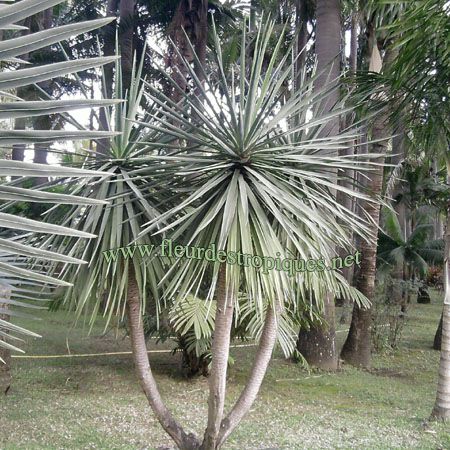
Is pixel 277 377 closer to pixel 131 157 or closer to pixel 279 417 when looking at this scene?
pixel 279 417

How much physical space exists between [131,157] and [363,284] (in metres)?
6.65

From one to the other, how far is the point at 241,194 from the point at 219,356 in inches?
52.8

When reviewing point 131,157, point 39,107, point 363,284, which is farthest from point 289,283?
point 363,284

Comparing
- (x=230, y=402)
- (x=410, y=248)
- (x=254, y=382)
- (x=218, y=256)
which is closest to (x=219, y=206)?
(x=218, y=256)

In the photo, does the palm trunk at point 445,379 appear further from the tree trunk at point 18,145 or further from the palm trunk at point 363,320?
the tree trunk at point 18,145

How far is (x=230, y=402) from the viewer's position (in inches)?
292

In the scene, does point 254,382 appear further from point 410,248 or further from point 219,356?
point 410,248

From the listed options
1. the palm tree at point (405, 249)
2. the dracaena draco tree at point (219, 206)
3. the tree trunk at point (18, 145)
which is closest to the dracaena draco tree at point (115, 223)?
the dracaena draco tree at point (219, 206)

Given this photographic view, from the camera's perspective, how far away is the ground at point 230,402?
5703 millimetres

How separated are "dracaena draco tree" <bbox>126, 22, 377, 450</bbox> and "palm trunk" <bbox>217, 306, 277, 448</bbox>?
12 millimetres

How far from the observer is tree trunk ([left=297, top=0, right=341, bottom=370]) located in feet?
28.2

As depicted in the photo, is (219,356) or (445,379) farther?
(445,379)

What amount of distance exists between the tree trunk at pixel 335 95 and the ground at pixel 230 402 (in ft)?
1.05

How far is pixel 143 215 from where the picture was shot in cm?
431
